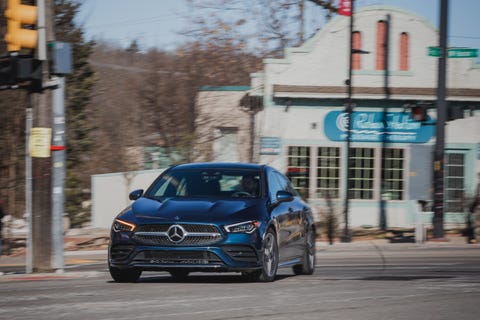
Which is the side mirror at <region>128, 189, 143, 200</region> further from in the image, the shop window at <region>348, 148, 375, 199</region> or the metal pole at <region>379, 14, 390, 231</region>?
the shop window at <region>348, 148, 375, 199</region>

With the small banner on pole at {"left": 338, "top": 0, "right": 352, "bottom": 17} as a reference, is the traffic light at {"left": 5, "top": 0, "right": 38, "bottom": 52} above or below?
below

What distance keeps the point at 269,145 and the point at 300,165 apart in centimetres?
122

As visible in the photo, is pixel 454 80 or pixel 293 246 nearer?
pixel 293 246

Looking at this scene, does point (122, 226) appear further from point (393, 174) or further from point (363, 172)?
point (393, 174)

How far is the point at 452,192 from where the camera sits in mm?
33031

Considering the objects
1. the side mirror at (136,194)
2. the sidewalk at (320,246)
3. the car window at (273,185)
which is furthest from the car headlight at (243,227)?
the sidewalk at (320,246)

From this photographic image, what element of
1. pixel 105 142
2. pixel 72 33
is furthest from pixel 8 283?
pixel 105 142

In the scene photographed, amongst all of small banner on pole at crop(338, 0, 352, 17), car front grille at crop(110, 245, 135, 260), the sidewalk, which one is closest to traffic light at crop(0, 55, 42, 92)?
car front grille at crop(110, 245, 135, 260)

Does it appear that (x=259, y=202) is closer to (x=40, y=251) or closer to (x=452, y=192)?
(x=40, y=251)

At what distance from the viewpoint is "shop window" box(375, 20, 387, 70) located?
108ft

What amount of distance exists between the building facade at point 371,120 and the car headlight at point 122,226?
20.4m

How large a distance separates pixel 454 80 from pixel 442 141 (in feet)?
21.3

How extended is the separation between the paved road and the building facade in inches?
710

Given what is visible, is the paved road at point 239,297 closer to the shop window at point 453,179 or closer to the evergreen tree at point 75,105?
the evergreen tree at point 75,105
